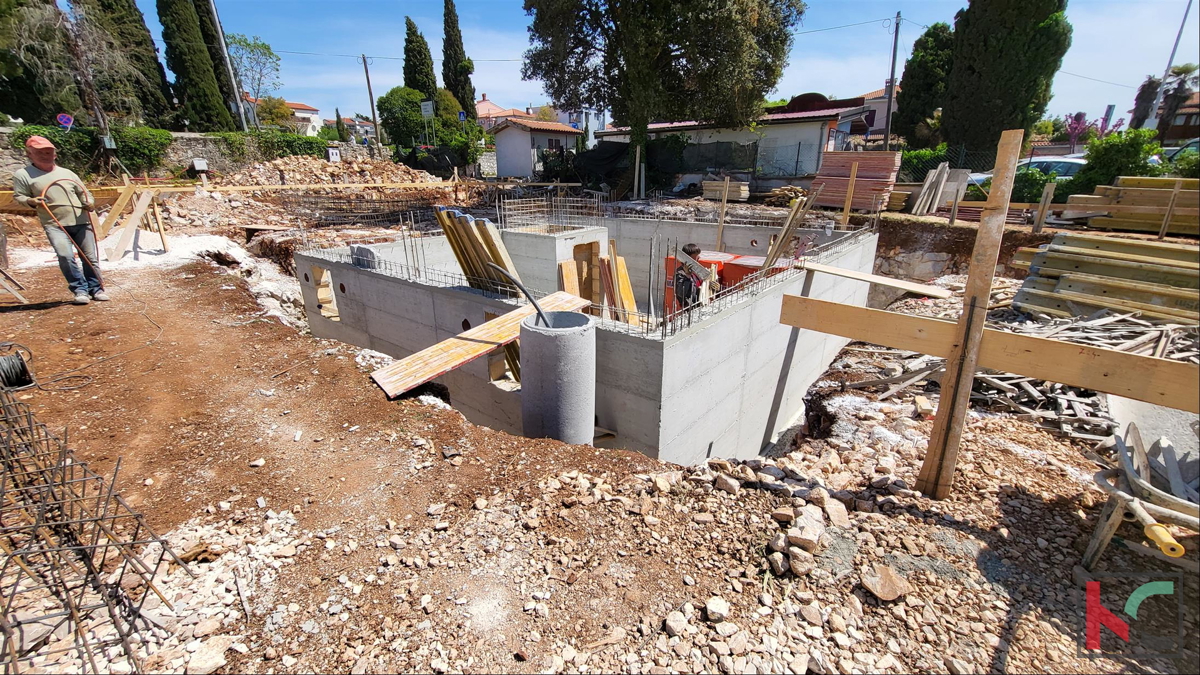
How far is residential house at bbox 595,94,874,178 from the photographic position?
21.8 metres

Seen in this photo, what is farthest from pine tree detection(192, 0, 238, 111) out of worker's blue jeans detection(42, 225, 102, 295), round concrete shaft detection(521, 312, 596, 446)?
Result: round concrete shaft detection(521, 312, 596, 446)

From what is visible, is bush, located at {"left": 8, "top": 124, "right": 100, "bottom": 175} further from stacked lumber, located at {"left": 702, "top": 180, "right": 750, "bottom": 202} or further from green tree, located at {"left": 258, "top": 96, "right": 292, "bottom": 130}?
stacked lumber, located at {"left": 702, "top": 180, "right": 750, "bottom": 202}

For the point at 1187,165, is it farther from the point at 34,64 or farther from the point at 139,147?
the point at 34,64

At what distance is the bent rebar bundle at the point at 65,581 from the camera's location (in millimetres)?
2297

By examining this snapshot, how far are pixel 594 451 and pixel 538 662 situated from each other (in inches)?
85.5

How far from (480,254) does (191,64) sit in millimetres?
32071

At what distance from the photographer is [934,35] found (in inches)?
1024

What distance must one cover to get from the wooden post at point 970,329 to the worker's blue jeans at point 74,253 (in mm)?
9774

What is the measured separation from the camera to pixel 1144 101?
2.34m

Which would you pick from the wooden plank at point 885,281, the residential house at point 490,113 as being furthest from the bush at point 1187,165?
the residential house at point 490,113

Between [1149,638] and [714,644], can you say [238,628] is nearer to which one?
[714,644]

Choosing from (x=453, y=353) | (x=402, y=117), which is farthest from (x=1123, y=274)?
(x=402, y=117)

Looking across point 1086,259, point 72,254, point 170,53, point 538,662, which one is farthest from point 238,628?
point 170,53

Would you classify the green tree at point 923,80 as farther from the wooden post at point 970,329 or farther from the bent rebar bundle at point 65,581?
the bent rebar bundle at point 65,581
